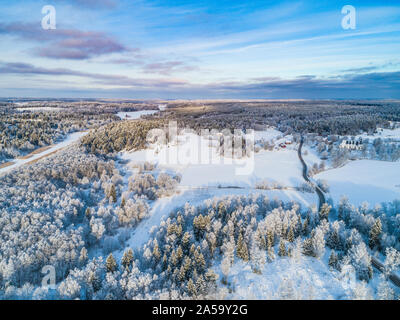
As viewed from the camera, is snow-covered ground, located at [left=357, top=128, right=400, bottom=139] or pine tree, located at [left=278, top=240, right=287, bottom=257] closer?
pine tree, located at [left=278, top=240, right=287, bottom=257]

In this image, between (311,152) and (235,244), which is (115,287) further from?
(311,152)

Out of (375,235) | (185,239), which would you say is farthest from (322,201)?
(185,239)

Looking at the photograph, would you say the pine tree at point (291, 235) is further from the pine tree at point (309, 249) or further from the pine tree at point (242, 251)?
the pine tree at point (242, 251)

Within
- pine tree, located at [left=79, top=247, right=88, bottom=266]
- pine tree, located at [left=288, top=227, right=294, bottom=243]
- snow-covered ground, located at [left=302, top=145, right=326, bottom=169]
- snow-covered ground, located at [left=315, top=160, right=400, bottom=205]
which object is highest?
snow-covered ground, located at [left=302, top=145, right=326, bottom=169]

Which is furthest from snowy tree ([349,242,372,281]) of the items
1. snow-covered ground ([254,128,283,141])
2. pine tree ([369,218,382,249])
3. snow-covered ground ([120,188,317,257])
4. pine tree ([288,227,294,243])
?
snow-covered ground ([254,128,283,141])

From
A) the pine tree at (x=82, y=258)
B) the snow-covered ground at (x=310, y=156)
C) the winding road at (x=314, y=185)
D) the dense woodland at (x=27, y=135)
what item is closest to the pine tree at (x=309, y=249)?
the winding road at (x=314, y=185)

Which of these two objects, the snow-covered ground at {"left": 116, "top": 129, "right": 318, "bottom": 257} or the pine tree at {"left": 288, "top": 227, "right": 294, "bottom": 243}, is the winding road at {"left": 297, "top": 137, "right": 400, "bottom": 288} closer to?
the snow-covered ground at {"left": 116, "top": 129, "right": 318, "bottom": 257}
